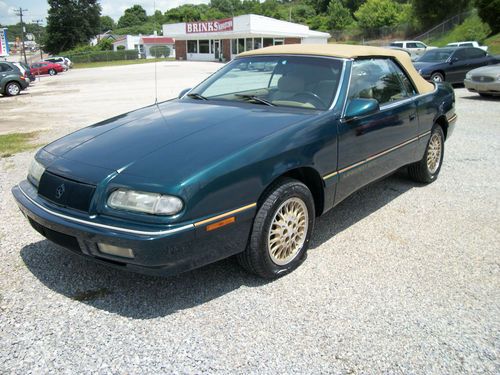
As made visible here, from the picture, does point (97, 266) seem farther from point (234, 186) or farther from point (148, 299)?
point (234, 186)

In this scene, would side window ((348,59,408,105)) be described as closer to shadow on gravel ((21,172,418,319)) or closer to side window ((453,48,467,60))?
shadow on gravel ((21,172,418,319))

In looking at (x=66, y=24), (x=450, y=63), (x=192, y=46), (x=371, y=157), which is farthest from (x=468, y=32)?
(x=66, y=24)

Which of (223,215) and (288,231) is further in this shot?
(288,231)

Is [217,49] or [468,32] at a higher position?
[468,32]

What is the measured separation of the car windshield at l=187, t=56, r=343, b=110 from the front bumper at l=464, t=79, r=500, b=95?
1041cm

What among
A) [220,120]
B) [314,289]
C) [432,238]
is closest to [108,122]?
[220,120]

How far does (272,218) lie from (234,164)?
20.6 inches

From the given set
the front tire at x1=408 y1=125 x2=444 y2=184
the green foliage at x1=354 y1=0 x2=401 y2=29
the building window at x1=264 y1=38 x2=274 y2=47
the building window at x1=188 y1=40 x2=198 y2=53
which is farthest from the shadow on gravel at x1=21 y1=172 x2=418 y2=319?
the green foliage at x1=354 y1=0 x2=401 y2=29

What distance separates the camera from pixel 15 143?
8680 mm

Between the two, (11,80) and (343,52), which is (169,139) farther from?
(11,80)

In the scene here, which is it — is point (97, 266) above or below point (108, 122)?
below

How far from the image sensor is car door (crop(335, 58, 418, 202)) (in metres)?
3.81

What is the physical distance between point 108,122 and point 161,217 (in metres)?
1.69

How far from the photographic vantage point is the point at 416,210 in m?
4.74
